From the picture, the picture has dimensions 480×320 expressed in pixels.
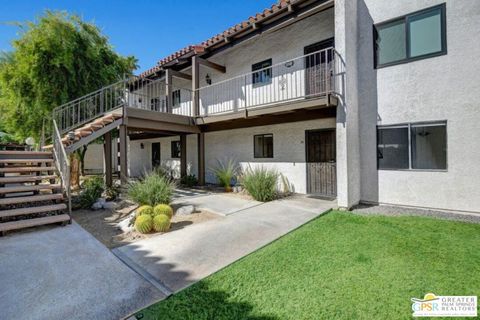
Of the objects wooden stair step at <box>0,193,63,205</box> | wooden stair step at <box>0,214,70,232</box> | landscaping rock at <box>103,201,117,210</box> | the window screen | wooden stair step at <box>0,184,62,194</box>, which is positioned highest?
the window screen

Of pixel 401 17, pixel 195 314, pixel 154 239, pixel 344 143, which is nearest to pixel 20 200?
pixel 154 239

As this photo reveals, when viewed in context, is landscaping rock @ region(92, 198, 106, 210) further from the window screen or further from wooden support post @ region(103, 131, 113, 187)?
the window screen

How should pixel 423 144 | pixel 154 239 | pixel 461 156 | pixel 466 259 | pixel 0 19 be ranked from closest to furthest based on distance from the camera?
1. pixel 466 259
2. pixel 154 239
3. pixel 461 156
4. pixel 423 144
5. pixel 0 19

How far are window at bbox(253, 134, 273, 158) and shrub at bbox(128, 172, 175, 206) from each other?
15.3ft

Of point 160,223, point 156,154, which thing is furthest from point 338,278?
point 156,154

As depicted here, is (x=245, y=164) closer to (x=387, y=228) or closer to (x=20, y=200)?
(x=387, y=228)

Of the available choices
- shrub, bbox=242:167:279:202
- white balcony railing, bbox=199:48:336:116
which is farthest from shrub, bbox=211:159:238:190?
white balcony railing, bbox=199:48:336:116

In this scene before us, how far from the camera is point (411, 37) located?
6949 millimetres

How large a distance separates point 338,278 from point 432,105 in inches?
235

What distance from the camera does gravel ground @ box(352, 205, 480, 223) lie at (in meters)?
6.13

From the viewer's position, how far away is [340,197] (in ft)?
23.6

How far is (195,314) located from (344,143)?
597 cm

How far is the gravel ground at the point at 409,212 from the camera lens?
20.1 ft

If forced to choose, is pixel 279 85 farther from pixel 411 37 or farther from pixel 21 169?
pixel 21 169
